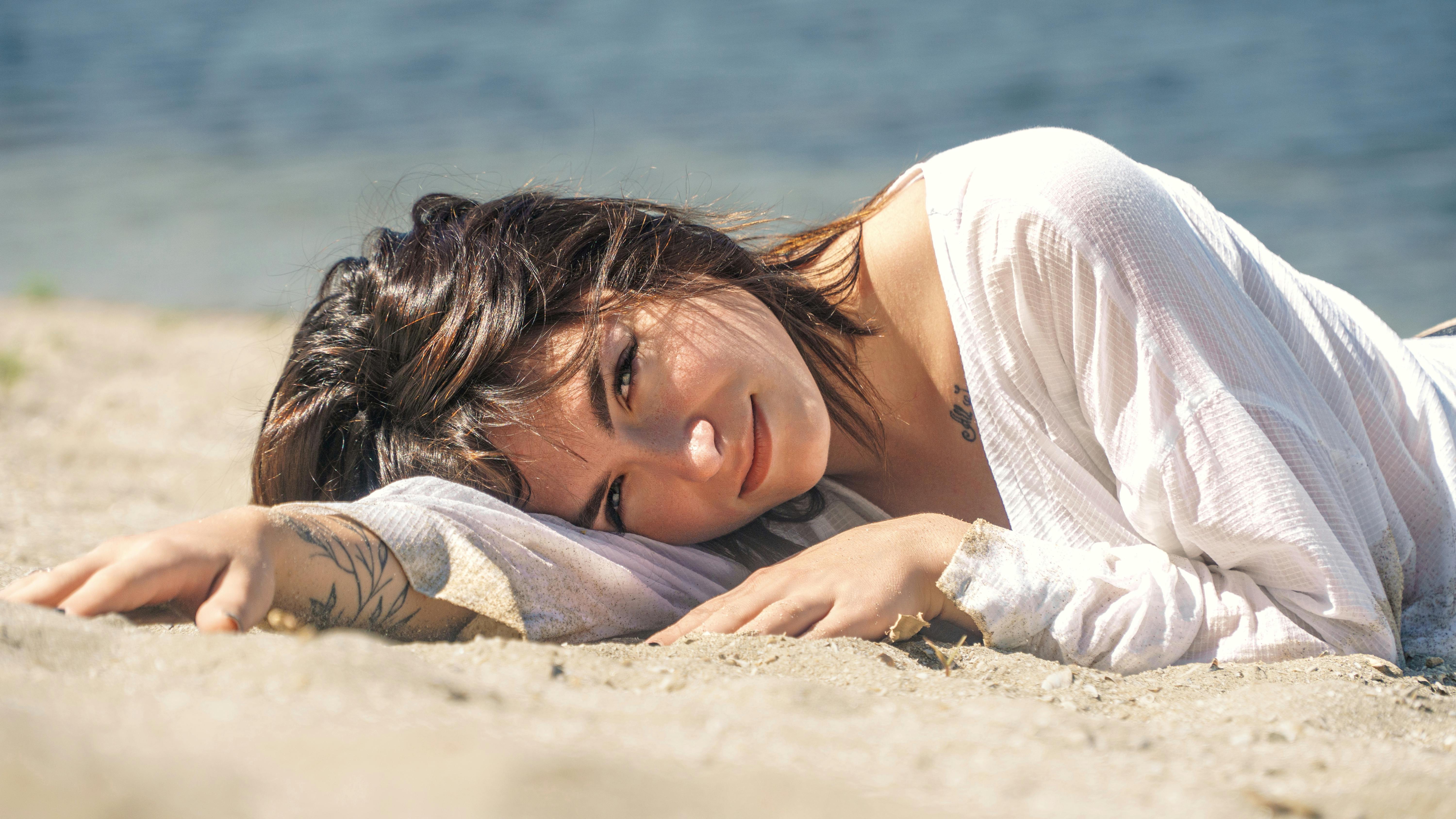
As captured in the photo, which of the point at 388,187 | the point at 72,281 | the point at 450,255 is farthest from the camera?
the point at 388,187

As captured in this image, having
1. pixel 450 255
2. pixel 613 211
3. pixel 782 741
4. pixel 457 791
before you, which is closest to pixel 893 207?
pixel 613 211

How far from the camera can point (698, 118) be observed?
11570mm

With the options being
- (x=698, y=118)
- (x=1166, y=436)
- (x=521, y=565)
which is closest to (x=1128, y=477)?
(x=1166, y=436)

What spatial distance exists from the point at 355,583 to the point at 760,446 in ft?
2.44

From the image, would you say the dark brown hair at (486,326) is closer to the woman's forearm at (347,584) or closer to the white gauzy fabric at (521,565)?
the white gauzy fabric at (521,565)

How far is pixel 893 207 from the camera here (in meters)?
2.24

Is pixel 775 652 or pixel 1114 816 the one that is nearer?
pixel 1114 816

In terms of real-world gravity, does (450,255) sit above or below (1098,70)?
below

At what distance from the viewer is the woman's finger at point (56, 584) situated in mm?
1357

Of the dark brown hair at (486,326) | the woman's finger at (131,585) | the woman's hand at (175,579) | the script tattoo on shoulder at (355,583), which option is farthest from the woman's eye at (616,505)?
the woman's finger at (131,585)

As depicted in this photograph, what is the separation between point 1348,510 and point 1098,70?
1064 centimetres

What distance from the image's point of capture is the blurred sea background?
809cm

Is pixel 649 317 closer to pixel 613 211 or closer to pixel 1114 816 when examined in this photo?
pixel 613 211

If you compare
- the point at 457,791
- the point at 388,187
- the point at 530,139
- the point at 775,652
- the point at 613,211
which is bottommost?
the point at 775,652
